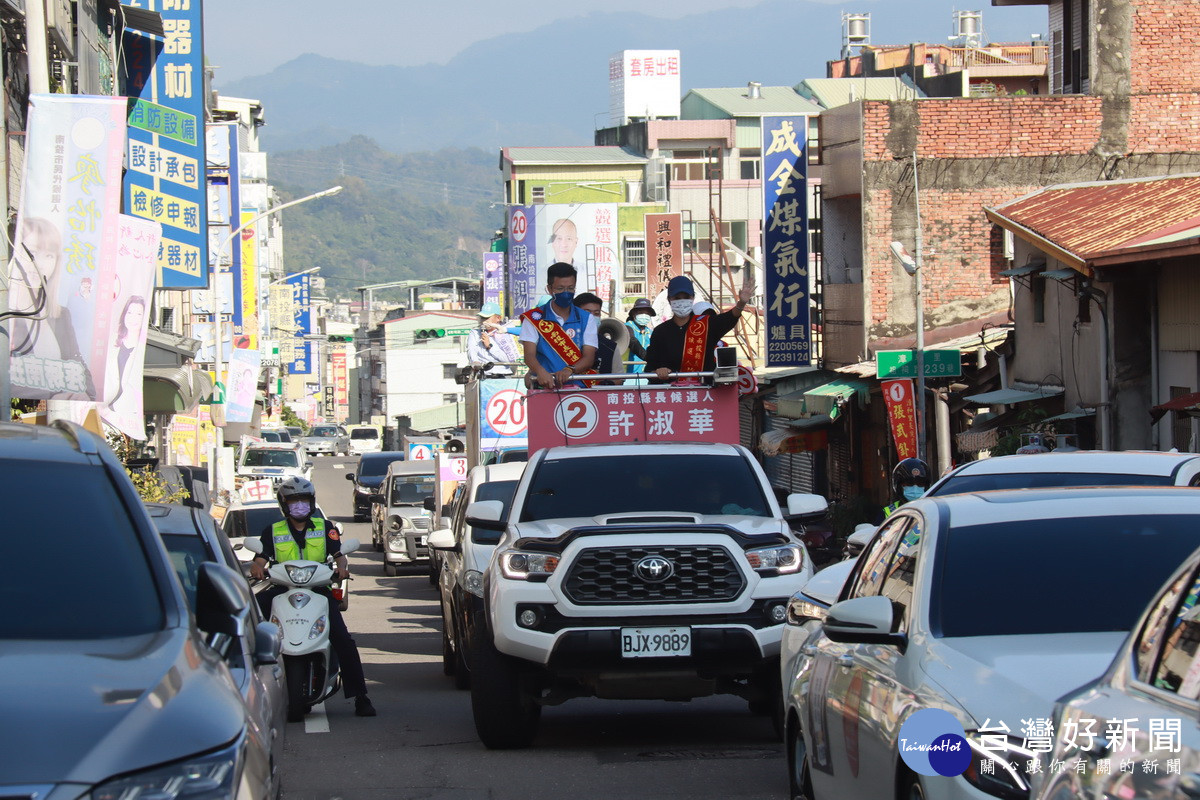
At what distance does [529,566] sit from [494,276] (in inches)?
2247

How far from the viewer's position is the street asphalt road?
28.0ft

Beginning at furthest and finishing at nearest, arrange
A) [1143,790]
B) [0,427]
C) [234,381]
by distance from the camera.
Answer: [234,381] < [0,427] < [1143,790]

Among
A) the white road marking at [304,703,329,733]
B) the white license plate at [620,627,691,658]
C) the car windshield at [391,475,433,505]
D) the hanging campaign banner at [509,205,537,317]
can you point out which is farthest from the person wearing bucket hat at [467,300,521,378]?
the hanging campaign banner at [509,205,537,317]

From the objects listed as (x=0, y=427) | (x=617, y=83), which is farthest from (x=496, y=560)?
(x=617, y=83)

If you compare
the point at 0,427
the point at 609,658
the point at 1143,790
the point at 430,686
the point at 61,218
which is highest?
the point at 61,218

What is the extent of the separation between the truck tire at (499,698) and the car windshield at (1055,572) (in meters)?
4.22

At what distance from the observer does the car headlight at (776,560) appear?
9531 mm

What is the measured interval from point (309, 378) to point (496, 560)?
397 ft

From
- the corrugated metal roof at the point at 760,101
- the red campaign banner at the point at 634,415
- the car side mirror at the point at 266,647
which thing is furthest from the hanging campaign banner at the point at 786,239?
the corrugated metal roof at the point at 760,101

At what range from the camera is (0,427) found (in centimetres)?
589

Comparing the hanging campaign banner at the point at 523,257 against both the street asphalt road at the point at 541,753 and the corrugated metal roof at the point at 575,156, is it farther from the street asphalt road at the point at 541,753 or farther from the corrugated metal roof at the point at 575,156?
the street asphalt road at the point at 541,753

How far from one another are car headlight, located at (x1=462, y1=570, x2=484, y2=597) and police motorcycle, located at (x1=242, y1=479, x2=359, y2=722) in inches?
37.8

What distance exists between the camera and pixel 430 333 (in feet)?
343

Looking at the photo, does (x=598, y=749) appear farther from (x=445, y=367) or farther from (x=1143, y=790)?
(x=445, y=367)
